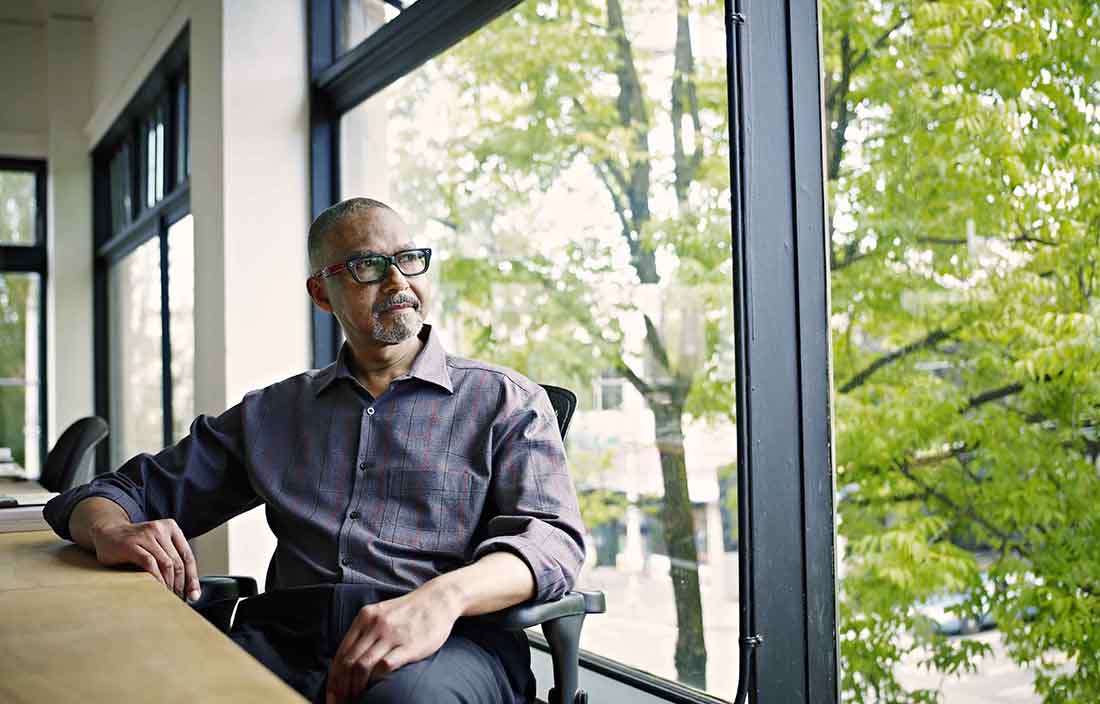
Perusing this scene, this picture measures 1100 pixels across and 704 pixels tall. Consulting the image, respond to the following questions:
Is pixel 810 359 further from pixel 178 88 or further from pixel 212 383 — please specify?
pixel 178 88

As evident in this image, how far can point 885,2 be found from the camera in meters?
2.56

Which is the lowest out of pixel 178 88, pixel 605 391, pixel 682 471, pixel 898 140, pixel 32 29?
pixel 682 471

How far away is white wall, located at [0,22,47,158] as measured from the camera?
24.1 feet

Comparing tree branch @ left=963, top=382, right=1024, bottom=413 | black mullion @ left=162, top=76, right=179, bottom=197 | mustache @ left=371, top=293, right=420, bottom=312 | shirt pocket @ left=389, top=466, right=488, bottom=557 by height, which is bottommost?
shirt pocket @ left=389, top=466, right=488, bottom=557

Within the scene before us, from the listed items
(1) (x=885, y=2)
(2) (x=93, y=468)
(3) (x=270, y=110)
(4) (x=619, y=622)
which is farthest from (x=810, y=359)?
(2) (x=93, y=468)

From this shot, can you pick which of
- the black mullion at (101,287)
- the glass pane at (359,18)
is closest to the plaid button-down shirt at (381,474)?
the glass pane at (359,18)

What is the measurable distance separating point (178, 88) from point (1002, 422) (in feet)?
14.5

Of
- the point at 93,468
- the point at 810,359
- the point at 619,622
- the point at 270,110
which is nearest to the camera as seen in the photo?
the point at 810,359

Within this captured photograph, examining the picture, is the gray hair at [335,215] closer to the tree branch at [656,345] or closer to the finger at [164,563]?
the finger at [164,563]

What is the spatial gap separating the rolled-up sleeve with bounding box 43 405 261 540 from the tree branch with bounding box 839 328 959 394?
1356 millimetres

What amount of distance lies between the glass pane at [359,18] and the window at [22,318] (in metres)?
4.31

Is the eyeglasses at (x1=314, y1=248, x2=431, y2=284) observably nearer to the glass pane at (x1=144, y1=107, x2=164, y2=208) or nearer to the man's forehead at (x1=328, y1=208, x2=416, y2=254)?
the man's forehead at (x1=328, y1=208, x2=416, y2=254)

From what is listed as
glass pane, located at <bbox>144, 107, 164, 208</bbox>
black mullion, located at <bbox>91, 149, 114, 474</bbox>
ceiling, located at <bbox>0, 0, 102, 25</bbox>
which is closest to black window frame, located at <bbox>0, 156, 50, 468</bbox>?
black mullion, located at <bbox>91, 149, 114, 474</bbox>

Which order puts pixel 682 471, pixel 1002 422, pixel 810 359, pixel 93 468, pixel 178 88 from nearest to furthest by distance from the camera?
pixel 810 359 < pixel 1002 422 < pixel 682 471 < pixel 178 88 < pixel 93 468
